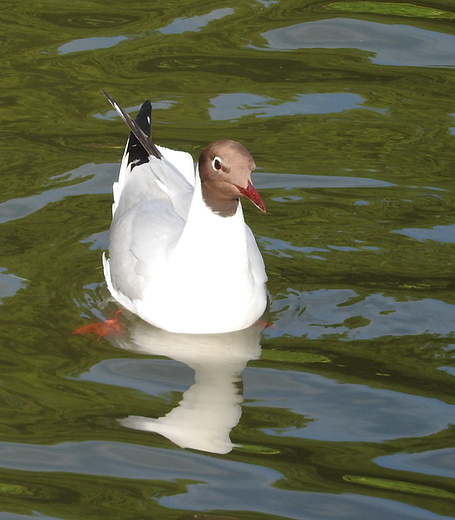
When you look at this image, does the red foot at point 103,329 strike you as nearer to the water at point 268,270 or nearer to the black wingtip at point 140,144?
the water at point 268,270

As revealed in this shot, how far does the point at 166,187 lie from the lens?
7715 millimetres

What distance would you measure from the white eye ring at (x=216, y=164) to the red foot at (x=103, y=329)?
134 centimetres

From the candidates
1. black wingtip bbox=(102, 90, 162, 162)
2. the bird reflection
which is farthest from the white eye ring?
black wingtip bbox=(102, 90, 162, 162)

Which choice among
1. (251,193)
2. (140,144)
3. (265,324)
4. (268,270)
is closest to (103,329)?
(265,324)

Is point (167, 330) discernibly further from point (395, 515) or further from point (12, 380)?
point (395, 515)

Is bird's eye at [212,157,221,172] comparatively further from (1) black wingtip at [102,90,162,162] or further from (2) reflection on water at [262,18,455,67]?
(2) reflection on water at [262,18,455,67]

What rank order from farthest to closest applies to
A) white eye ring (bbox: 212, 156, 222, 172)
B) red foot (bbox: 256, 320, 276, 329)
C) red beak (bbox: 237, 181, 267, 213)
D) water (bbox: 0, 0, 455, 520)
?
red foot (bbox: 256, 320, 276, 329) → white eye ring (bbox: 212, 156, 222, 172) → red beak (bbox: 237, 181, 267, 213) → water (bbox: 0, 0, 455, 520)

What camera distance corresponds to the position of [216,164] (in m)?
6.34

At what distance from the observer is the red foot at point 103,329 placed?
6945 mm

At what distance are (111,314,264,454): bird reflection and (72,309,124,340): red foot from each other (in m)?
0.07

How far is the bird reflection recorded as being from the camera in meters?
5.91

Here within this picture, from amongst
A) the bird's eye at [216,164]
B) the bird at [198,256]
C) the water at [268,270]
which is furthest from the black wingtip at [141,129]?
the bird's eye at [216,164]

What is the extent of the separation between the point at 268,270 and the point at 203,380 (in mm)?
1496

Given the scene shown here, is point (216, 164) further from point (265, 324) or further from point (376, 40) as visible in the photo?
point (376, 40)
